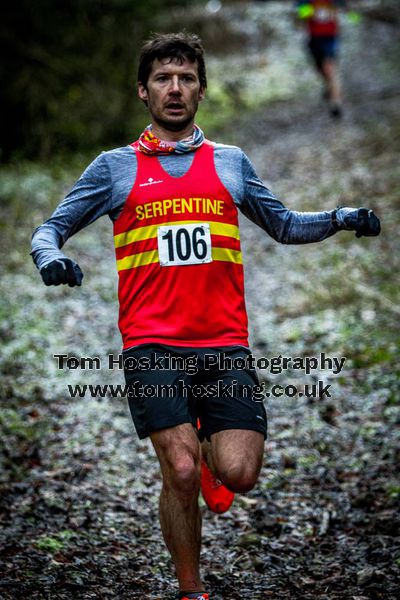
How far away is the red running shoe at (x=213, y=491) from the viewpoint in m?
4.04

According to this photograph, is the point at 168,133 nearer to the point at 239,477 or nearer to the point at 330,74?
the point at 239,477

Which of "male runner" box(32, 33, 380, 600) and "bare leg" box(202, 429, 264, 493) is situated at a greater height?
"male runner" box(32, 33, 380, 600)

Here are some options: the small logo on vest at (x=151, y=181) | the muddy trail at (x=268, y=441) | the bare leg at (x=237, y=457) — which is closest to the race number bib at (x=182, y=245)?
the small logo on vest at (x=151, y=181)

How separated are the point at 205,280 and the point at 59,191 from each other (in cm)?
837

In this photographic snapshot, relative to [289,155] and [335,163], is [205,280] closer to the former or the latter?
[335,163]

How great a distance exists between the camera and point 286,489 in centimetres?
490

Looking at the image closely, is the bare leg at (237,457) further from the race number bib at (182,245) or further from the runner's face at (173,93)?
the runner's face at (173,93)

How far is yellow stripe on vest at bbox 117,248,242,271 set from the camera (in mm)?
3402

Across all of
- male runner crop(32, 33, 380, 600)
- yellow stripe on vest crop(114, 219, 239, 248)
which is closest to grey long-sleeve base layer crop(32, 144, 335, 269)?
male runner crop(32, 33, 380, 600)

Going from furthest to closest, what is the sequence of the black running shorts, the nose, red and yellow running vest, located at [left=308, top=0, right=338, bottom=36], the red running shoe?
red and yellow running vest, located at [left=308, top=0, right=338, bottom=36] → the red running shoe → the nose → the black running shorts

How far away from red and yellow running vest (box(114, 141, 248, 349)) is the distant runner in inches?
454

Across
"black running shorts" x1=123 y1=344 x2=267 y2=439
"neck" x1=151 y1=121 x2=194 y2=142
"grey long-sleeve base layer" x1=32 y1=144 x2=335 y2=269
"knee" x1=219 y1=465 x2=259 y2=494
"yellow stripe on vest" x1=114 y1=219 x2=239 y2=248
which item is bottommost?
"knee" x1=219 y1=465 x2=259 y2=494

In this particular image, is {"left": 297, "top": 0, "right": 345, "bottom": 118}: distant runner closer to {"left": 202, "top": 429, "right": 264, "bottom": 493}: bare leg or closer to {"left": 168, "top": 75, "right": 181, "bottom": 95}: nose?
{"left": 168, "top": 75, "right": 181, "bottom": 95}: nose

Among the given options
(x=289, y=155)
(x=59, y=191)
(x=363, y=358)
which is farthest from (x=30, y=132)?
(x=363, y=358)
